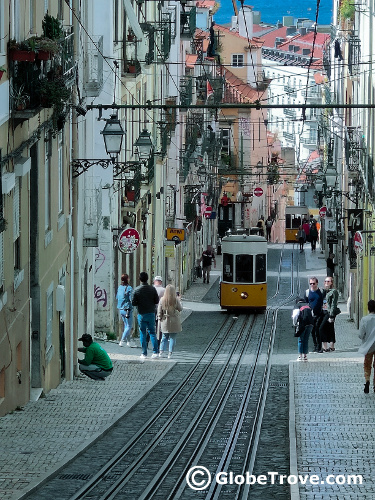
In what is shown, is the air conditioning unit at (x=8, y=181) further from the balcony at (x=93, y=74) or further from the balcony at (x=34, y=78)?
the balcony at (x=93, y=74)

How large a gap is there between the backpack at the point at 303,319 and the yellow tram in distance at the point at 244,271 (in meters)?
15.9

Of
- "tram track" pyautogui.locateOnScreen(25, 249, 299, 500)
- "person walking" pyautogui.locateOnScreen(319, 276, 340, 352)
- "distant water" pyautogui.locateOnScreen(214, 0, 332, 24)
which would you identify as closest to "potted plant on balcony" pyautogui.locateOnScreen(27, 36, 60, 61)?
"tram track" pyautogui.locateOnScreen(25, 249, 299, 500)

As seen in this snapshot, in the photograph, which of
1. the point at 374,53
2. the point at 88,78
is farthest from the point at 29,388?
the point at 374,53

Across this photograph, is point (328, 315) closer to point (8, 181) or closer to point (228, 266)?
point (8, 181)

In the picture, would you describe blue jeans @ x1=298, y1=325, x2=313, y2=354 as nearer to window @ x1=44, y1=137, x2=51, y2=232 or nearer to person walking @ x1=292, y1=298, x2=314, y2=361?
person walking @ x1=292, y1=298, x2=314, y2=361

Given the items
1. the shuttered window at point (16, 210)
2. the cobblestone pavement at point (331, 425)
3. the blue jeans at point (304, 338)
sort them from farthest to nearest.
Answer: the blue jeans at point (304, 338)
the shuttered window at point (16, 210)
the cobblestone pavement at point (331, 425)

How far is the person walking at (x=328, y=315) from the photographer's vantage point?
23.5 meters

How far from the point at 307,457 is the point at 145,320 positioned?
33.8ft

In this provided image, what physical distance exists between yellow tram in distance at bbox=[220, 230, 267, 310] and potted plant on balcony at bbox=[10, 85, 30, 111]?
23.7 meters

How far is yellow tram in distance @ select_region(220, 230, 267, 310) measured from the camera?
3703cm

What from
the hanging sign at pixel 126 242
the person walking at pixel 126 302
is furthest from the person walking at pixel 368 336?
the hanging sign at pixel 126 242

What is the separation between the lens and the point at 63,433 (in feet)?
41.9

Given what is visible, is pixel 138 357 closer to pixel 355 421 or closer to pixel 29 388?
pixel 29 388

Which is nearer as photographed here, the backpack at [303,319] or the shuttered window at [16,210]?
the shuttered window at [16,210]
